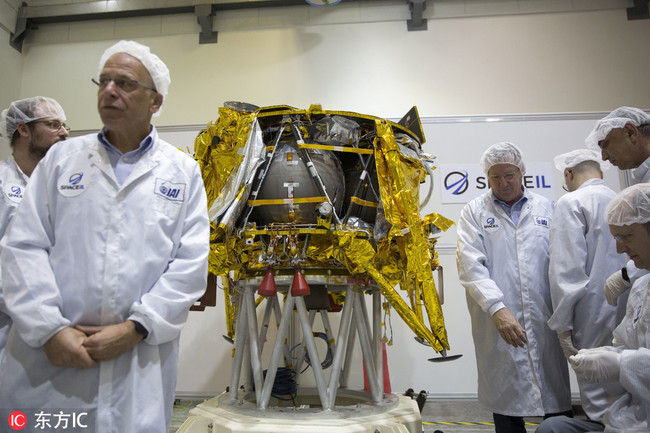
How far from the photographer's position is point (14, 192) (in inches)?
84.3

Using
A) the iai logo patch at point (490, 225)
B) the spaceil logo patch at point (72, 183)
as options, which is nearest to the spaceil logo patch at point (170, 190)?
the spaceil logo patch at point (72, 183)

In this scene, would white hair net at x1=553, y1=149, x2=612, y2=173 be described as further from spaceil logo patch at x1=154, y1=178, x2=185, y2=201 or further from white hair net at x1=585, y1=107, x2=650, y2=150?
spaceil logo patch at x1=154, y1=178, x2=185, y2=201

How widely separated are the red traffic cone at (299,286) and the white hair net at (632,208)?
1.48 m

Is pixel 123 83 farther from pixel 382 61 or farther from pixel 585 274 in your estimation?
pixel 382 61

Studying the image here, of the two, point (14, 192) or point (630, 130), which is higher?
point (630, 130)

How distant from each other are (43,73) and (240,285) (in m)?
4.88

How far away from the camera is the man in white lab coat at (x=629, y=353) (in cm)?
164

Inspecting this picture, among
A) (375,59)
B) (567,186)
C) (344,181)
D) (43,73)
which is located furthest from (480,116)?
(43,73)

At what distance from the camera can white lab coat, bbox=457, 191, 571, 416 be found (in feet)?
8.55

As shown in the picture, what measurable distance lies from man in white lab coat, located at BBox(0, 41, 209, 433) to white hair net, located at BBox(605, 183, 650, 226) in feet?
5.36

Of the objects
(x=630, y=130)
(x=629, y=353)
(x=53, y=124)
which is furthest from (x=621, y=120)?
(x=53, y=124)

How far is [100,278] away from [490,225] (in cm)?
224

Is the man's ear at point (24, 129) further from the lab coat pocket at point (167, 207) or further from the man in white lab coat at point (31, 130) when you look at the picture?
the lab coat pocket at point (167, 207)

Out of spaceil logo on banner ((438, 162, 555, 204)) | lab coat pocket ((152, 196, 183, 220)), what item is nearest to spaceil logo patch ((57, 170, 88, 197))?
lab coat pocket ((152, 196, 183, 220))
